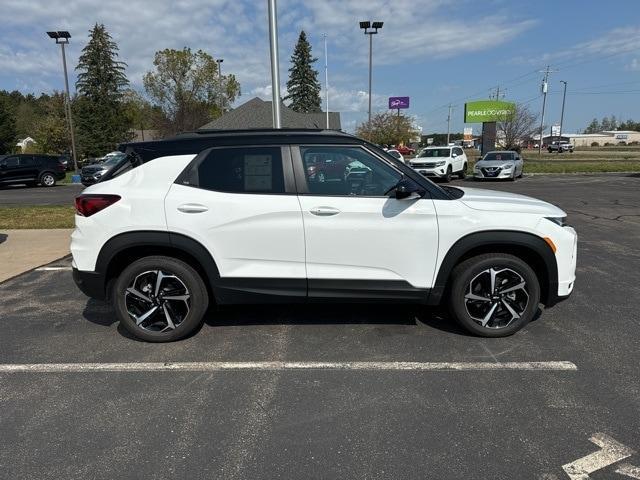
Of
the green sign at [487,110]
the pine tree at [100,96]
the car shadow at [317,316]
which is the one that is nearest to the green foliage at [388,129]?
the green sign at [487,110]

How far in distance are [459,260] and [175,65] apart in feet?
166

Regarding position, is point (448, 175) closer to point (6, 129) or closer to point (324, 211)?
point (324, 211)

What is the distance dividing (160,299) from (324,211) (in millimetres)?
1660

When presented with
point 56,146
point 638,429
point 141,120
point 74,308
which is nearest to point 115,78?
point 141,120

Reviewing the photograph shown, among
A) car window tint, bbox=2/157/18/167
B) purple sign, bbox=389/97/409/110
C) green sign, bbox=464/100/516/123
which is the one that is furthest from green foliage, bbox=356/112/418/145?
car window tint, bbox=2/157/18/167

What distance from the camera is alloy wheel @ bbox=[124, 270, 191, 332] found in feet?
13.6

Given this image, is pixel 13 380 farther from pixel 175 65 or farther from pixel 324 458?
pixel 175 65

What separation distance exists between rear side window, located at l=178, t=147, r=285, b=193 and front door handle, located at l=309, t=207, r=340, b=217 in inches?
13.2

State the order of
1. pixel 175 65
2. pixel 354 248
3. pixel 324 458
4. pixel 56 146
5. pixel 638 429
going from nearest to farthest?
pixel 324 458 → pixel 638 429 → pixel 354 248 → pixel 175 65 → pixel 56 146

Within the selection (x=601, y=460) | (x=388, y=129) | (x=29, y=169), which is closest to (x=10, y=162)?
(x=29, y=169)

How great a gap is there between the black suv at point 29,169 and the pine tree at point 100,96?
28.9 meters

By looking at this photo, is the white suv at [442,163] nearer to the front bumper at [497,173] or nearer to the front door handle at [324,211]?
the front bumper at [497,173]

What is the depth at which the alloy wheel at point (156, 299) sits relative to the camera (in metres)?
4.16

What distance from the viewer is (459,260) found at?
4.15 meters
